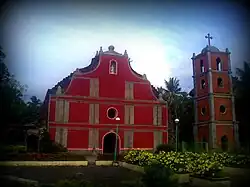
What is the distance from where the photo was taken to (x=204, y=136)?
52.4 feet

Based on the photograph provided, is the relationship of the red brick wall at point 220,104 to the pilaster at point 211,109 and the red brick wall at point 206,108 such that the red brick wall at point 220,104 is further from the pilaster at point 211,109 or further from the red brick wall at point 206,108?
the red brick wall at point 206,108

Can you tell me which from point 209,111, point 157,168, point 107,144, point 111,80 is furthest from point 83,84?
point 157,168

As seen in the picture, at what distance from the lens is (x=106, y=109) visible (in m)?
15.1

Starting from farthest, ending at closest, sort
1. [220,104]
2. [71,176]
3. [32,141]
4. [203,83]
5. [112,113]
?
1. [203,83]
2. [220,104]
3. [112,113]
4. [32,141]
5. [71,176]

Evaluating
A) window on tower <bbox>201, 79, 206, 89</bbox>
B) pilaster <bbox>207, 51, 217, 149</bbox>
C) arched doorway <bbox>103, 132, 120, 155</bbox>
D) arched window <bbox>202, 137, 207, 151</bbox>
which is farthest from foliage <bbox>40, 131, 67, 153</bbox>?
window on tower <bbox>201, 79, 206, 89</bbox>

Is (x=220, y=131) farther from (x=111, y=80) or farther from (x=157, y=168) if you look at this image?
(x=157, y=168)

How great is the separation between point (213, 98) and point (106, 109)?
232 inches

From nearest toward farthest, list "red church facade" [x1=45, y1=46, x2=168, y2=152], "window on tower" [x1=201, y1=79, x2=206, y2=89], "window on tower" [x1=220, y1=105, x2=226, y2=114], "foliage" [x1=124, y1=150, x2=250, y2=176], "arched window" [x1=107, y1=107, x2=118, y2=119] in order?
"foliage" [x1=124, y1=150, x2=250, y2=176] → "red church facade" [x1=45, y1=46, x2=168, y2=152] → "arched window" [x1=107, y1=107, x2=118, y2=119] → "window on tower" [x1=220, y1=105, x2=226, y2=114] → "window on tower" [x1=201, y1=79, x2=206, y2=89]

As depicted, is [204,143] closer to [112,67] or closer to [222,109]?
[222,109]

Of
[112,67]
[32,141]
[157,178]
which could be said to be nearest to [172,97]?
[112,67]

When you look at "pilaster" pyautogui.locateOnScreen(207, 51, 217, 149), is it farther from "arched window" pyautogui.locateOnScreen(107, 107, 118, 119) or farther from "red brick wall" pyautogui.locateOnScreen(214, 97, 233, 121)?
"arched window" pyautogui.locateOnScreen(107, 107, 118, 119)

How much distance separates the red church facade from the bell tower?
229cm

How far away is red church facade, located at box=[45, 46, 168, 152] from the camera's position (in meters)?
14.5

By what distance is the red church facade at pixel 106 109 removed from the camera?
47.6 ft
